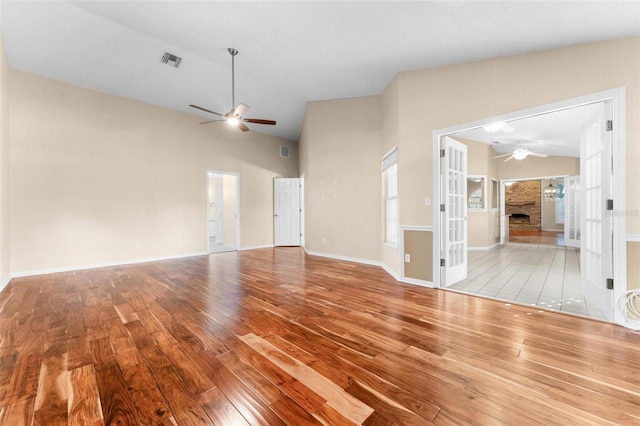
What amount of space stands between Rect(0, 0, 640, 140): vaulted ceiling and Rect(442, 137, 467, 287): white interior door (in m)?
1.24

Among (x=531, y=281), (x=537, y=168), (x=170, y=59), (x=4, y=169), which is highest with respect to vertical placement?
(x=170, y=59)

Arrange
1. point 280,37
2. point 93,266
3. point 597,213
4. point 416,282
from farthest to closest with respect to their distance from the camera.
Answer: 1. point 93,266
2. point 416,282
3. point 280,37
4. point 597,213

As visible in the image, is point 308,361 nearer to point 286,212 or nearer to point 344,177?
point 344,177

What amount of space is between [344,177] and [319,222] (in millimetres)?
1212

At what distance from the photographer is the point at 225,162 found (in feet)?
22.2

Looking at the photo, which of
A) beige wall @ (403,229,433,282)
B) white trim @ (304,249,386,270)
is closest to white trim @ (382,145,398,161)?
beige wall @ (403,229,433,282)

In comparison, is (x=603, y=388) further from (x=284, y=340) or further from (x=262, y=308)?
(x=262, y=308)

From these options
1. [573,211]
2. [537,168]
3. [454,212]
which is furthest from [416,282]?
[573,211]

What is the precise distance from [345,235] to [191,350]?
387cm

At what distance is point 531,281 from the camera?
150 inches

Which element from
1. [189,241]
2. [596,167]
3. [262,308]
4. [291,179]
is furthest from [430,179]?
[189,241]

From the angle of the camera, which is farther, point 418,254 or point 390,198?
point 390,198

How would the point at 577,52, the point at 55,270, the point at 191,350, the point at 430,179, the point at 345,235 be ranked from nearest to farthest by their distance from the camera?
the point at 191,350
the point at 577,52
the point at 430,179
the point at 55,270
the point at 345,235

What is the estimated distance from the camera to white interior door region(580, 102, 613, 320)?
96.1 inches
